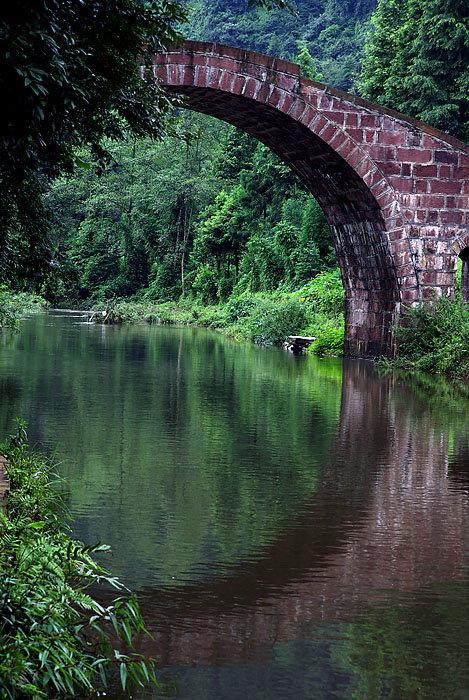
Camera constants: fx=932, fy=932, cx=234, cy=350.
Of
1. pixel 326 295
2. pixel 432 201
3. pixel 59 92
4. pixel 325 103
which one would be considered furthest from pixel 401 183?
pixel 59 92

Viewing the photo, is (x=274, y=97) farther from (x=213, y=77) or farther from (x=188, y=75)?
(x=188, y=75)

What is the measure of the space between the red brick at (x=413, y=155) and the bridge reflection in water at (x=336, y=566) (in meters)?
11.9

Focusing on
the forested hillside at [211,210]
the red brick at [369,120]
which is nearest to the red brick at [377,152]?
the red brick at [369,120]

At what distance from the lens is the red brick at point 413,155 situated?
63.1ft

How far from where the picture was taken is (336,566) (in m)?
4.89

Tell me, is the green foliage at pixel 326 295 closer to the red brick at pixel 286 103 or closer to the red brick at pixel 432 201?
the red brick at pixel 432 201

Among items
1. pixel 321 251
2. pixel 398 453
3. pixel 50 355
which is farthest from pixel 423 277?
pixel 321 251

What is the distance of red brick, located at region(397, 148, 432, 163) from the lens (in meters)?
19.2

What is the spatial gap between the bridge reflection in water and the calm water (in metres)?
0.01

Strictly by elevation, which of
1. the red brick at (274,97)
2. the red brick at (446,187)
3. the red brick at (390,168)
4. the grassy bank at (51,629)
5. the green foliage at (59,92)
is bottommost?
the grassy bank at (51,629)

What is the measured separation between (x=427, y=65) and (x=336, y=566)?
2942 cm

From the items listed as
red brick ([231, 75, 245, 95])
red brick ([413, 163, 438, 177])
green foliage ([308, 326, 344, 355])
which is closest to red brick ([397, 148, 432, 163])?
red brick ([413, 163, 438, 177])

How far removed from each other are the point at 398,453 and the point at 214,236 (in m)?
45.4

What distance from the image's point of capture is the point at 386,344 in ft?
67.3
